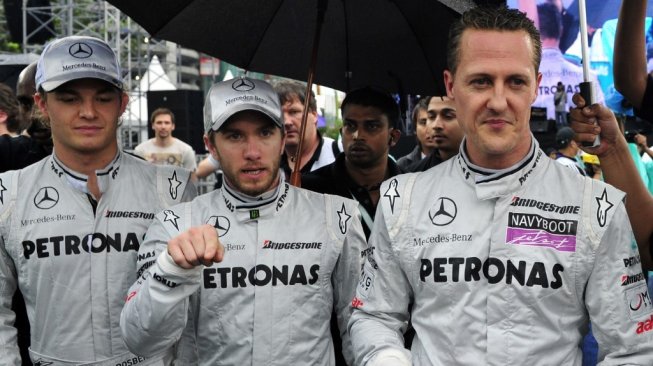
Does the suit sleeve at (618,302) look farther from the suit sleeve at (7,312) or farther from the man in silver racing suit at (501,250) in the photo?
the suit sleeve at (7,312)

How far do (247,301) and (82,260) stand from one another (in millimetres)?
642

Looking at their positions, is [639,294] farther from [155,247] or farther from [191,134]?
[191,134]

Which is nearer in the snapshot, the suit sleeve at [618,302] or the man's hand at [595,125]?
the suit sleeve at [618,302]

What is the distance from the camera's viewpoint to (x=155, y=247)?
305 centimetres

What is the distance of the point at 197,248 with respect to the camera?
257 cm

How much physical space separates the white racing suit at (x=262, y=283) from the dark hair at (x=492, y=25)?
2.66ft

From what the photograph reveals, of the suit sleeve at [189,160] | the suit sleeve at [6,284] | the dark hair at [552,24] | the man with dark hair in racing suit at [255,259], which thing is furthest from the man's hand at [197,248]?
the suit sleeve at [189,160]

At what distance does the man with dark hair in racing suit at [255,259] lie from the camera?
2996 millimetres

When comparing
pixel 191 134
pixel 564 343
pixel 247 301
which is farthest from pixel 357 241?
pixel 191 134

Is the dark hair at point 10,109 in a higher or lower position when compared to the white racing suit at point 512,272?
higher

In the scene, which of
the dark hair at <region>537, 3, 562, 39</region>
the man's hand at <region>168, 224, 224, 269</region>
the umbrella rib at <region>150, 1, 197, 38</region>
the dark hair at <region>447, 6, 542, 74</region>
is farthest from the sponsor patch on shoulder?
the dark hair at <region>537, 3, 562, 39</region>

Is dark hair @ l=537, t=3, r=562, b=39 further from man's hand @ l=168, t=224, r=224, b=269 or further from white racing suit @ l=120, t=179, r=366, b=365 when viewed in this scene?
man's hand @ l=168, t=224, r=224, b=269

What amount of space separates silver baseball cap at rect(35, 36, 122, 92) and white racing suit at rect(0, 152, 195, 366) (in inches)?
16.0

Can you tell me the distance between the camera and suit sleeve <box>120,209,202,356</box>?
8.87 feet
